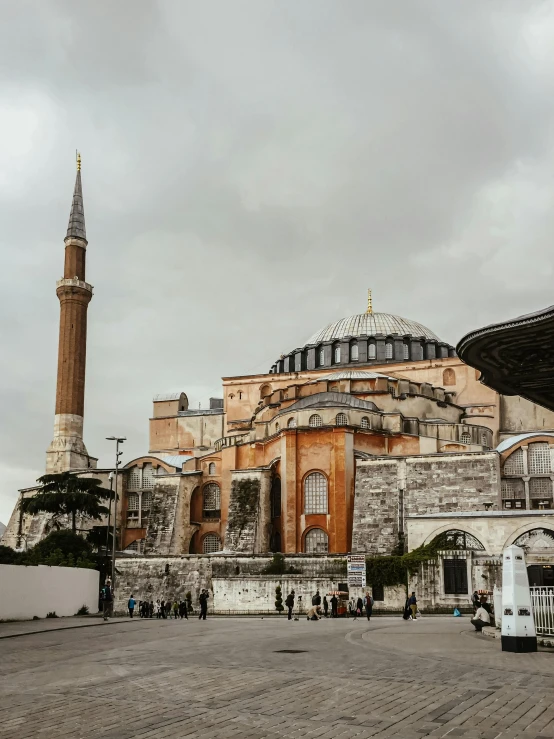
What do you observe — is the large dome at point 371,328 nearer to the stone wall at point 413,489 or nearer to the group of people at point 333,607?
the stone wall at point 413,489

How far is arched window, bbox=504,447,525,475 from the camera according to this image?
3994 cm

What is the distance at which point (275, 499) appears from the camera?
4209 centimetres

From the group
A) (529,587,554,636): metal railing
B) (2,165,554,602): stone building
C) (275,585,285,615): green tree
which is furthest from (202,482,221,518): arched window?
(529,587,554,636): metal railing

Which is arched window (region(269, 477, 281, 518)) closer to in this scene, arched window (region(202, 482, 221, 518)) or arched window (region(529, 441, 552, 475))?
arched window (region(202, 482, 221, 518))

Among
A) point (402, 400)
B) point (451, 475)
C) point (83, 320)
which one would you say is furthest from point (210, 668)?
point (83, 320)

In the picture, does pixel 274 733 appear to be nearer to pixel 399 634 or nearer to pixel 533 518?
pixel 399 634

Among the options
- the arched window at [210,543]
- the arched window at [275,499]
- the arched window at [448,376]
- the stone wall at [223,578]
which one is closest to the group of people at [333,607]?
the stone wall at [223,578]

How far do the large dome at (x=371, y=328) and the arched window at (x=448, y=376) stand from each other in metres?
5.72

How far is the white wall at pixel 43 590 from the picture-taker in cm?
2327

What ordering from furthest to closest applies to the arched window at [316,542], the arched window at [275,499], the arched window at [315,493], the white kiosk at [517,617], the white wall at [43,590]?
the arched window at [275,499] < the arched window at [315,493] < the arched window at [316,542] < the white wall at [43,590] < the white kiosk at [517,617]

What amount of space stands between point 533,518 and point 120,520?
2475 centimetres

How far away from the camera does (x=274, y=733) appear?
6.59m

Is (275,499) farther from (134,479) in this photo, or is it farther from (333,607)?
(333,607)

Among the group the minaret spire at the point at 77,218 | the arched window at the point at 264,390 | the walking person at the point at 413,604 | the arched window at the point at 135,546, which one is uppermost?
the minaret spire at the point at 77,218
